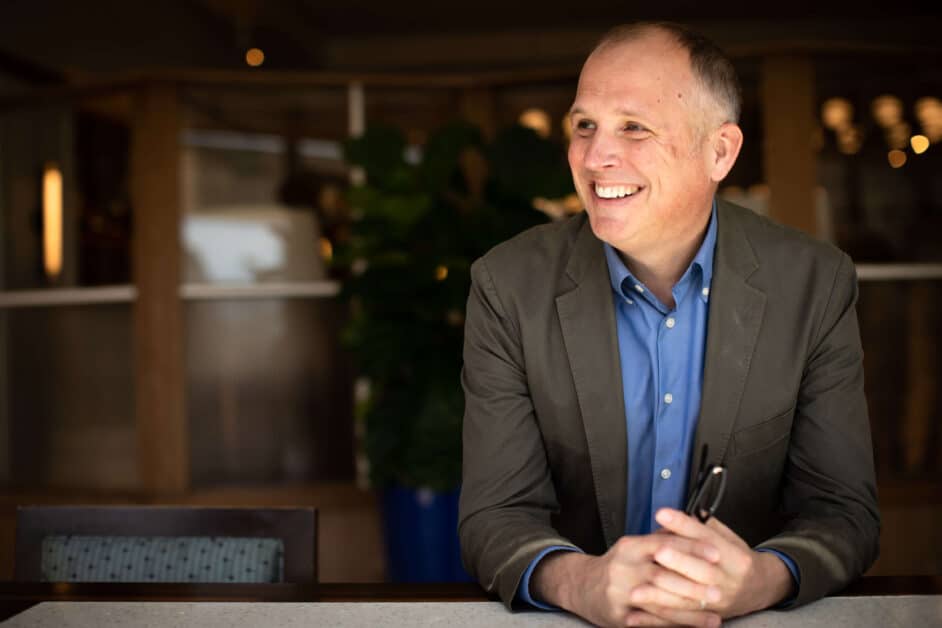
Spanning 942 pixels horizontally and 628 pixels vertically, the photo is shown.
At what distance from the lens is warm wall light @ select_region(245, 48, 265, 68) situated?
7547mm

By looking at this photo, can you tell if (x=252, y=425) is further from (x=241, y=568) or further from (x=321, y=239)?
(x=241, y=568)

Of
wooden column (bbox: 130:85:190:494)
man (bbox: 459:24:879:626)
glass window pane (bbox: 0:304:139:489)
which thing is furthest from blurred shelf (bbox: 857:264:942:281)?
glass window pane (bbox: 0:304:139:489)

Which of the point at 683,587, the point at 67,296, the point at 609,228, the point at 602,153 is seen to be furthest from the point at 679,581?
the point at 67,296

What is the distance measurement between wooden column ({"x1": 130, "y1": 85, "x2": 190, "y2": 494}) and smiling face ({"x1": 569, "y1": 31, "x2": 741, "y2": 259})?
2947 millimetres

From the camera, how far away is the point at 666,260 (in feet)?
5.70

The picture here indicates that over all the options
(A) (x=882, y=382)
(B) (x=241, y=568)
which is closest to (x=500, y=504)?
(B) (x=241, y=568)

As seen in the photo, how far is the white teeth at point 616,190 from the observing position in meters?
1.61

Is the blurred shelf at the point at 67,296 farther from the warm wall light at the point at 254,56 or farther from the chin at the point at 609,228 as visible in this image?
the warm wall light at the point at 254,56

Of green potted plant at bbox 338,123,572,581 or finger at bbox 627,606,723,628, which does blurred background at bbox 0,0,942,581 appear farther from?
finger at bbox 627,606,723,628

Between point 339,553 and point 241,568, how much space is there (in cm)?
274

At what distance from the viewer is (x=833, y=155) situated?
4.12 m

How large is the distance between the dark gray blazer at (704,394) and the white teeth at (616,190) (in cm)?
14

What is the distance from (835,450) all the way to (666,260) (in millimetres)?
433

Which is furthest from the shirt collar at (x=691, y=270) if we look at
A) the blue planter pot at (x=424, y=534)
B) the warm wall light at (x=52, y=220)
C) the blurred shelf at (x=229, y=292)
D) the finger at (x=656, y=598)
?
the warm wall light at (x=52, y=220)
